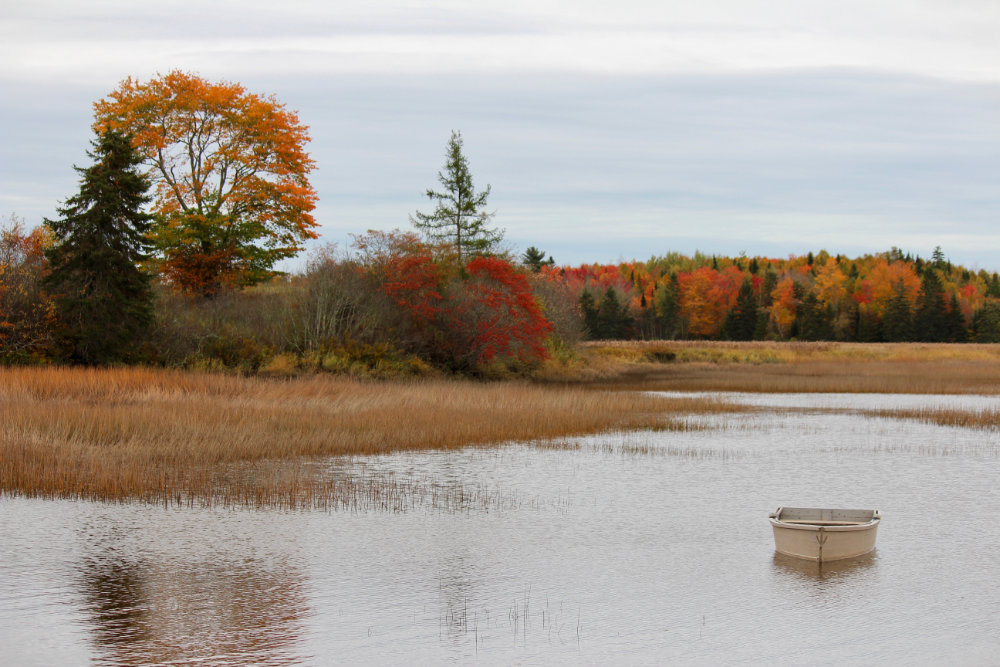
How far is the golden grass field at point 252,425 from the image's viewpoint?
660 inches

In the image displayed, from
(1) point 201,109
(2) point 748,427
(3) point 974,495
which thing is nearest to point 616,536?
(3) point 974,495

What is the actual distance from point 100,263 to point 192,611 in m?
27.4

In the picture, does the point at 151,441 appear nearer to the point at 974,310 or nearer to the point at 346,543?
the point at 346,543

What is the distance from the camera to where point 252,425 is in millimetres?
22703

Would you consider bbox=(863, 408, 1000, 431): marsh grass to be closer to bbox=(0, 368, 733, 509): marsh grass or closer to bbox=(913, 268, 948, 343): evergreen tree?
bbox=(0, 368, 733, 509): marsh grass

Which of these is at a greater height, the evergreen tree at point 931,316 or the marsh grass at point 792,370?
the evergreen tree at point 931,316

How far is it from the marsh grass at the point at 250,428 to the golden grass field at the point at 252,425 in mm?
44

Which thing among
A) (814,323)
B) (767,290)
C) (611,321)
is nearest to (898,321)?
(814,323)

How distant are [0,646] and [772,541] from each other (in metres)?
9.84

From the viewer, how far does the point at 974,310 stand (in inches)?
5049

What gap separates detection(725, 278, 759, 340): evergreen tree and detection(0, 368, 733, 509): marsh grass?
9164 cm

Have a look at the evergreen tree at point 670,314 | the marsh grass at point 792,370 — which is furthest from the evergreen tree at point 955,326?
the evergreen tree at point 670,314

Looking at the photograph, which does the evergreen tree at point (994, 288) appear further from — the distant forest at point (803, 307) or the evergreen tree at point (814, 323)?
the evergreen tree at point (814, 323)

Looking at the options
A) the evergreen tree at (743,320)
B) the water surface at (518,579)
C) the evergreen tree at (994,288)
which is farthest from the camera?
the evergreen tree at (994,288)
